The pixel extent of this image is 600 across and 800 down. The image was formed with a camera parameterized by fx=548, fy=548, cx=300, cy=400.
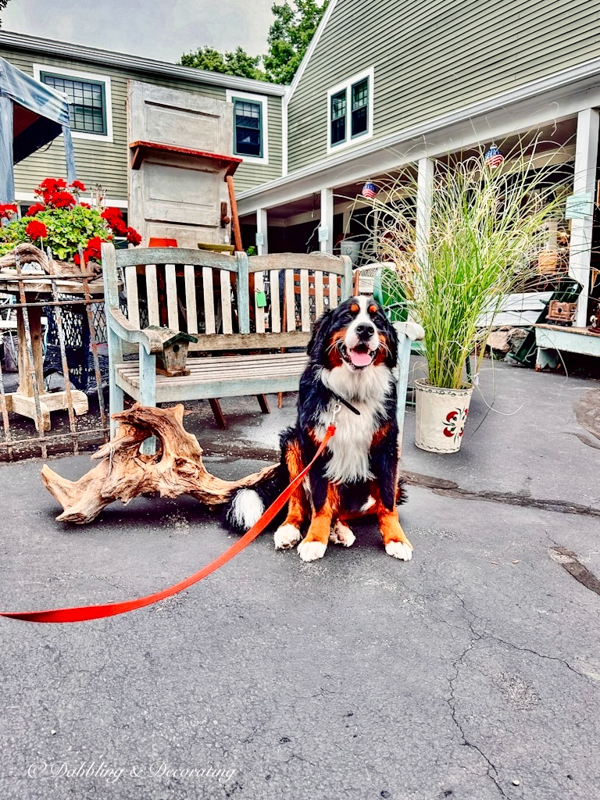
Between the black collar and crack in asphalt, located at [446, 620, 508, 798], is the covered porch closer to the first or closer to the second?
the black collar

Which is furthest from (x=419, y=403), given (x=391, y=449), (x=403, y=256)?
(x=391, y=449)

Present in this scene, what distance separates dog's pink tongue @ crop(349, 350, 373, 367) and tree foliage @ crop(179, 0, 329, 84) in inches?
1099

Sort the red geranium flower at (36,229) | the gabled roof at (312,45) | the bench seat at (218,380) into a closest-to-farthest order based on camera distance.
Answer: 1. the bench seat at (218,380)
2. the red geranium flower at (36,229)
3. the gabled roof at (312,45)

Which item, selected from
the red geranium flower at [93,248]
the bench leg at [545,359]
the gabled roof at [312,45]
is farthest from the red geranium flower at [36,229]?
the gabled roof at [312,45]

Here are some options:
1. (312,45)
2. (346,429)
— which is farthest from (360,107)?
(346,429)

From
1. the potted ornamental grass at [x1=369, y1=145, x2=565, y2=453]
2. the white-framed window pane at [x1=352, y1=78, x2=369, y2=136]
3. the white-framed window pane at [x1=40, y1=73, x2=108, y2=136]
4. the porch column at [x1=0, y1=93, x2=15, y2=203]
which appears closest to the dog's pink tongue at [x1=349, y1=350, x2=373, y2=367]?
the potted ornamental grass at [x1=369, y1=145, x2=565, y2=453]

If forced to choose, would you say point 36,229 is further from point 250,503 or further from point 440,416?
point 440,416

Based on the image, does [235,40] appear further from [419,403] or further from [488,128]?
[419,403]

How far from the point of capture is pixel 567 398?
4832 mm

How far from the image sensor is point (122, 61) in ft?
41.8

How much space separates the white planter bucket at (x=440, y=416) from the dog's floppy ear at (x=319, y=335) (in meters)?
1.28

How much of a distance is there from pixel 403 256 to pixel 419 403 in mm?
955

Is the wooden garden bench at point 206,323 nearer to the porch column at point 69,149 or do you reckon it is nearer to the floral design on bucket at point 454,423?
the floral design on bucket at point 454,423

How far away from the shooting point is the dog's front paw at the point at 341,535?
2.18 metres
